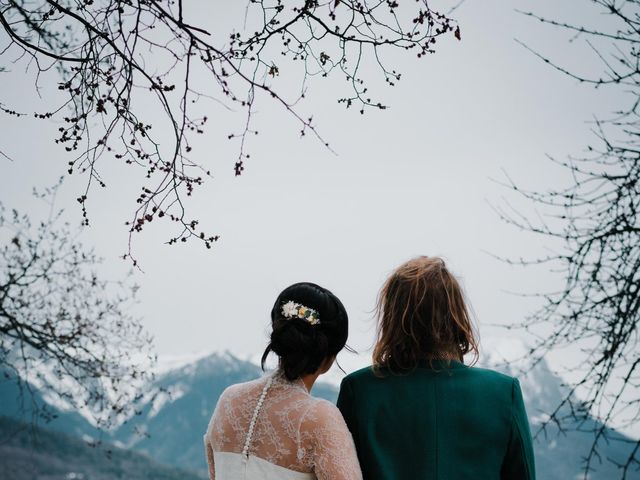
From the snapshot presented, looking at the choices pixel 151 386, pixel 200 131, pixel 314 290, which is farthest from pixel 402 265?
pixel 151 386

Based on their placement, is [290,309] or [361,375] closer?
[290,309]

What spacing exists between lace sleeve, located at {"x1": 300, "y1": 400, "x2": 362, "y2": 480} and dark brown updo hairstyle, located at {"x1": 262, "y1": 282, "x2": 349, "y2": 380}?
0.48ft

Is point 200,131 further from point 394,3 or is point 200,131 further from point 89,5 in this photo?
point 394,3

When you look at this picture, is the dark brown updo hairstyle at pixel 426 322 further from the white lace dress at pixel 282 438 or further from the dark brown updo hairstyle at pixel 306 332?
the white lace dress at pixel 282 438

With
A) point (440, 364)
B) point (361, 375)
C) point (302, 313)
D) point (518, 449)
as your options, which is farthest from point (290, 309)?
point (518, 449)

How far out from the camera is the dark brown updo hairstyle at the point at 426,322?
215cm

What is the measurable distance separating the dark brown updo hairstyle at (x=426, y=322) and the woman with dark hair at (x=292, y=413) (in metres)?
0.17

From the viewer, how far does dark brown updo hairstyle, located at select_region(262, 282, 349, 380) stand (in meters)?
2.07

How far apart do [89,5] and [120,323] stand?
528 centimetres

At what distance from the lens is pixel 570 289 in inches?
156

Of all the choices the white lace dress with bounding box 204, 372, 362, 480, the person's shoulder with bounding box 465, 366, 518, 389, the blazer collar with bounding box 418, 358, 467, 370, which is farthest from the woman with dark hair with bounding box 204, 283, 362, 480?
the person's shoulder with bounding box 465, 366, 518, 389

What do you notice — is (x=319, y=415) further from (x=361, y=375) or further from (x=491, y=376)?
(x=491, y=376)

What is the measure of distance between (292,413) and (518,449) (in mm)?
727

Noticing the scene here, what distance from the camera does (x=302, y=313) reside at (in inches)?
81.6
